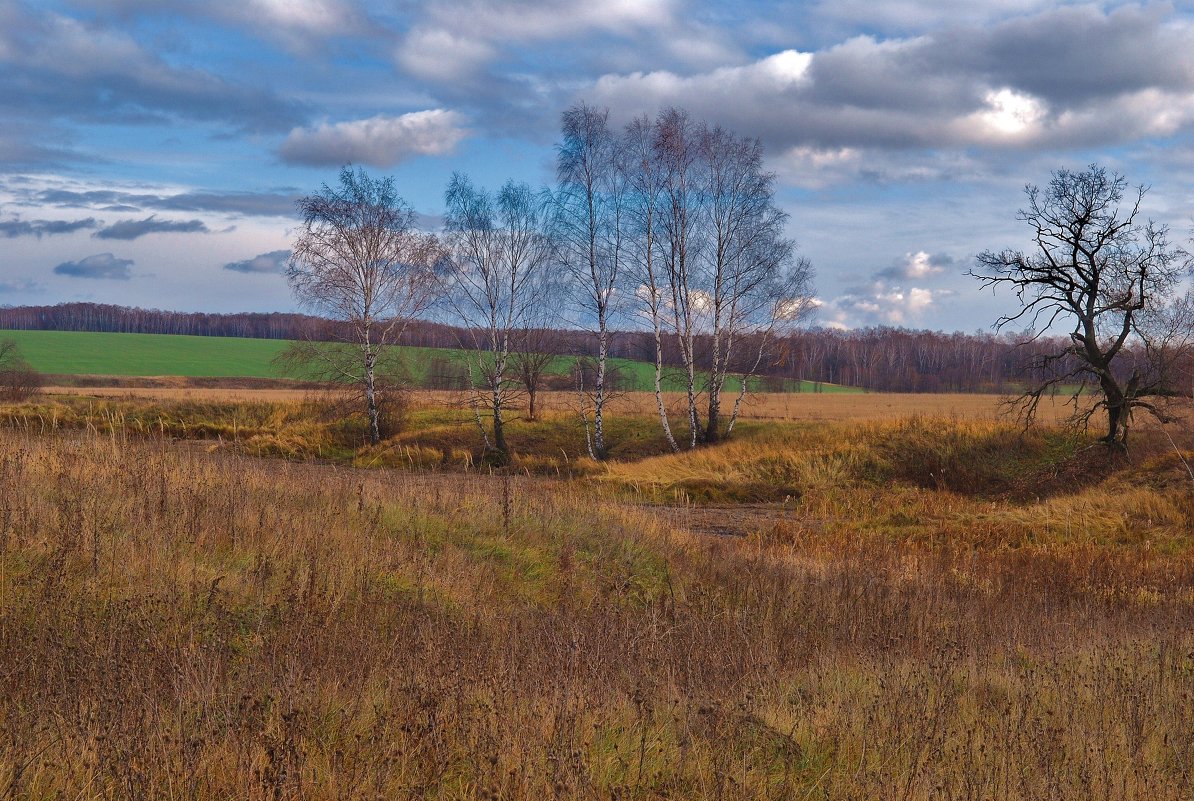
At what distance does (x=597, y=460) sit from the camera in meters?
26.9

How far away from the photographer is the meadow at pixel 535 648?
12.5 feet

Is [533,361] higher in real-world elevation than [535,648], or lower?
higher

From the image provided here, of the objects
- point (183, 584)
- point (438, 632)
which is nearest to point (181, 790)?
point (438, 632)

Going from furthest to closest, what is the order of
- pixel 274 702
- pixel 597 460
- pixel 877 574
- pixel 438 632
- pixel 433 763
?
1. pixel 597 460
2. pixel 877 574
3. pixel 438 632
4. pixel 274 702
5. pixel 433 763

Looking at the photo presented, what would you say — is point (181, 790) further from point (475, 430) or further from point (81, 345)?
→ point (81, 345)

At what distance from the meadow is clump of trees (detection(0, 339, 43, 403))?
34692mm

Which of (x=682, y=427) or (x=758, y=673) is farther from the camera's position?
(x=682, y=427)

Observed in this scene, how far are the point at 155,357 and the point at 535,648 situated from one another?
101 metres

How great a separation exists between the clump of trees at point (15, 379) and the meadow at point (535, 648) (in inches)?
1366

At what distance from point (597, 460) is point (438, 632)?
20874 mm

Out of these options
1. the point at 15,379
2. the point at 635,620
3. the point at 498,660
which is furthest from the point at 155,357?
the point at 498,660

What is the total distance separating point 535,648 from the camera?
5715 millimetres

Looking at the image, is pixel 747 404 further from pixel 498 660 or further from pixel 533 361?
pixel 498 660

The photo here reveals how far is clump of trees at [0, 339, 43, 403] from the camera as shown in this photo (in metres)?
40.2
